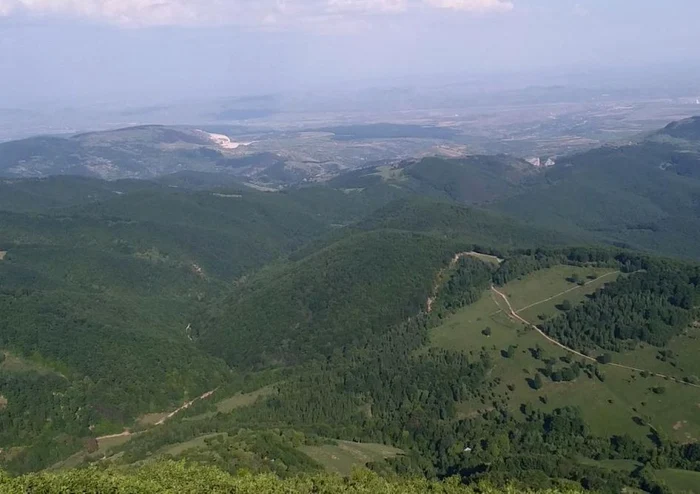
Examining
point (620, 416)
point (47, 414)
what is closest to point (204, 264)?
point (47, 414)

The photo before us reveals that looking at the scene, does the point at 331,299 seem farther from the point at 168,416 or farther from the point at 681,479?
the point at 681,479

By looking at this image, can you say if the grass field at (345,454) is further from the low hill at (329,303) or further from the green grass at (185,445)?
the low hill at (329,303)

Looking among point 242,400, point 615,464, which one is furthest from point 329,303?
point 615,464

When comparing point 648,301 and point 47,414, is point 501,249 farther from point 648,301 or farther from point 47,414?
point 47,414

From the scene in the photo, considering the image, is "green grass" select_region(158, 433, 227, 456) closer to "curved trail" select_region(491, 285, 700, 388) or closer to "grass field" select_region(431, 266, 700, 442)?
"grass field" select_region(431, 266, 700, 442)

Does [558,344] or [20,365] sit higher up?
[558,344]

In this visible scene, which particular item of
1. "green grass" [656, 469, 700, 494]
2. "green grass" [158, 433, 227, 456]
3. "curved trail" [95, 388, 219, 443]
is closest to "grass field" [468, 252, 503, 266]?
"curved trail" [95, 388, 219, 443]

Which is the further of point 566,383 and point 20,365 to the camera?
point 20,365
